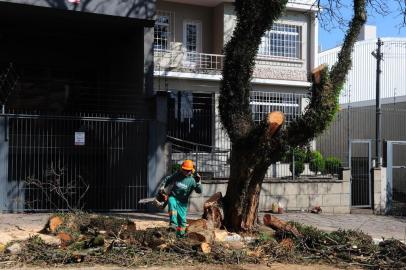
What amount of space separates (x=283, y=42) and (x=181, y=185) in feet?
47.6

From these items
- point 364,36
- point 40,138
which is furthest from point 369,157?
point 364,36

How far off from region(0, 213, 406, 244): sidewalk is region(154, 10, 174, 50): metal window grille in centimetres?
931

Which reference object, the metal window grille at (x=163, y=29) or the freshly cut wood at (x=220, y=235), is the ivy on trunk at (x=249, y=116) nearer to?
the freshly cut wood at (x=220, y=235)

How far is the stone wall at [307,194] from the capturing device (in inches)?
627

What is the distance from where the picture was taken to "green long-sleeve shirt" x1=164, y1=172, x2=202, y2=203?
994 cm

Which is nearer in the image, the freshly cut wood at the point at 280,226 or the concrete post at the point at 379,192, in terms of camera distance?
the freshly cut wood at the point at 280,226

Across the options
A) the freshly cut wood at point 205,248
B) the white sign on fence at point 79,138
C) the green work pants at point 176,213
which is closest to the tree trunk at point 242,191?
the green work pants at point 176,213

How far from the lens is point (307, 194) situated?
16578 millimetres

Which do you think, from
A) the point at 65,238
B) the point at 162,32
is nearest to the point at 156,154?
the point at 65,238

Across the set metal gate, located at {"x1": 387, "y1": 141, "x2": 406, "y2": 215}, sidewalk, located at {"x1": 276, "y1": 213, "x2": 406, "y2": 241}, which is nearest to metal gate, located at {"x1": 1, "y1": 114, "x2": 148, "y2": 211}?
sidewalk, located at {"x1": 276, "y1": 213, "x2": 406, "y2": 241}

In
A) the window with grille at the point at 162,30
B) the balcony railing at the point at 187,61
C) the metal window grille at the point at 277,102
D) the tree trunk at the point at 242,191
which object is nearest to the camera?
the tree trunk at the point at 242,191

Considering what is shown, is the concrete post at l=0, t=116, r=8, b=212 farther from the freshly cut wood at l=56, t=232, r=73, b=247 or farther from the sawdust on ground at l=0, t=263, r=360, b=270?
the sawdust on ground at l=0, t=263, r=360, b=270

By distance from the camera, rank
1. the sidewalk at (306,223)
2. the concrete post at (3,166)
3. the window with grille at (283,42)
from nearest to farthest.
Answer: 1. the sidewalk at (306,223)
2. the concrete post at (3,166)
3. the window with grille at (283,42)

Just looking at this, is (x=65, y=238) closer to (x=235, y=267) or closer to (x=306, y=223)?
A: (x=235, y=267)
